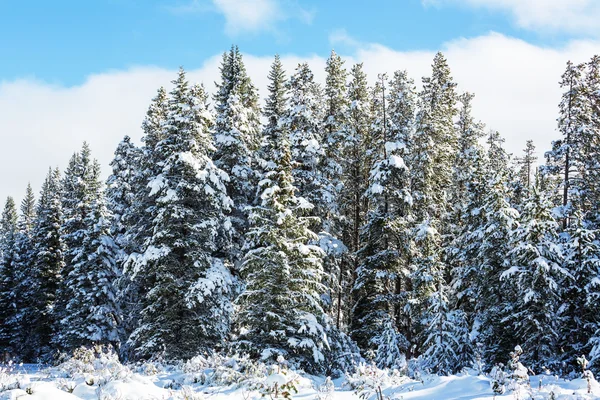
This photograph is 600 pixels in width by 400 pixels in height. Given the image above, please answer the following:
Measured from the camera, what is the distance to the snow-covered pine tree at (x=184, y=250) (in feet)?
63.1

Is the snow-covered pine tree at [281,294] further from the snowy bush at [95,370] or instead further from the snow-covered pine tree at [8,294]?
the snow-covered pine tree at [8,294]

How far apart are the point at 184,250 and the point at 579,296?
52.8ft

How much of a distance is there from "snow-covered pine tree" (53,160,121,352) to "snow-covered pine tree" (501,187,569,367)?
916 inches

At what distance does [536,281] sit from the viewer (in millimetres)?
17641

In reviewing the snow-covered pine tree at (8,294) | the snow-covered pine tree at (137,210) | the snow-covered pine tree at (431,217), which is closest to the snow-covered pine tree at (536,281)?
the snow-covered pine tree at (431,217)

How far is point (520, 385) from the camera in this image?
736 centimetres

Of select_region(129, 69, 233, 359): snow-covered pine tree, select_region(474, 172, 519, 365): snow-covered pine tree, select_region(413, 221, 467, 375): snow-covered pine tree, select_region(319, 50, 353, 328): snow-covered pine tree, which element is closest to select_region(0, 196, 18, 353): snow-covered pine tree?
select_region(129, 69, 233, 359): snow-covered pine tree

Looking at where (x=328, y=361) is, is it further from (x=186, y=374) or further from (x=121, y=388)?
(x=121, y=388)

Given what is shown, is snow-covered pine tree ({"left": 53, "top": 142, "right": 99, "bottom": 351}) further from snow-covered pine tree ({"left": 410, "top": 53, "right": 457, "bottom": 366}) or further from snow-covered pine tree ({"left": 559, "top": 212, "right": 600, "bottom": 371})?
snow-covered pine tree ({"left": 559, "top": 212, "right": 600, "bottom": 371})

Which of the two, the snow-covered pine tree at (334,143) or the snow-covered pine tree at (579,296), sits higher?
the snow-covered pine tree at (334,143)

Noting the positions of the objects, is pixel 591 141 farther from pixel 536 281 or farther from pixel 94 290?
pixel 94 290

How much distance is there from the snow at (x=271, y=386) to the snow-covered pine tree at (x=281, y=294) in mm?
6051

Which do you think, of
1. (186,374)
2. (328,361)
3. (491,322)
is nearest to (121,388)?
(186,374)

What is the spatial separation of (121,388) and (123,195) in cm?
2553
